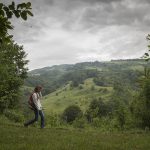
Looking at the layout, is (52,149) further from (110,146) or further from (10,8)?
(10,8)

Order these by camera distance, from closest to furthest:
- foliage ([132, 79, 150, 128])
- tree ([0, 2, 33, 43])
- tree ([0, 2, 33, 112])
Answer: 1. tree ([0, 2, 33, 43])
2. tree ([0, 2, 33, 112])
3. foliage ([132, 79, 150, 128])

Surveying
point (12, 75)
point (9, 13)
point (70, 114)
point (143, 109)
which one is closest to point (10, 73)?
point (12, 75)

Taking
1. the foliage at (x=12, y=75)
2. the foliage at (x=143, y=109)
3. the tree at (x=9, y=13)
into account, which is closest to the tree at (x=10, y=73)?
the foliage at (x=12, y=75)

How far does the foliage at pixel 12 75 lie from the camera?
50156 mm

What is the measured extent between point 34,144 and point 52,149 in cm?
123

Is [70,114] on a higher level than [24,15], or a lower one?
lower

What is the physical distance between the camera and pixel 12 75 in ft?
180

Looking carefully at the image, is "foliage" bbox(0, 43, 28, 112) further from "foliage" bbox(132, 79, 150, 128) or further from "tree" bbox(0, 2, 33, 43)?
"tree" bbox(0, 2, 33, 43)

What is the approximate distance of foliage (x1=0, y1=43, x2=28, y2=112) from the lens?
50.2 meters

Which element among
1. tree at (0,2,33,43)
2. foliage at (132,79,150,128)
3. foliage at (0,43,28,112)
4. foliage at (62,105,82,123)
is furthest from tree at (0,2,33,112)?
foliage at (62,105,82,123)

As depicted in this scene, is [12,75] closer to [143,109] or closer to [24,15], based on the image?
[143,109]

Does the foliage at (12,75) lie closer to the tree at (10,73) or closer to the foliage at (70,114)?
the tree at (10,73)

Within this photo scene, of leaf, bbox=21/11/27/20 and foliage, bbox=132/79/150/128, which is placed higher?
leaf, bbox=21/11/27/20

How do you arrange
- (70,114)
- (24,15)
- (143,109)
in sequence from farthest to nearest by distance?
Result: (70,114) < (143,109) < (24,15)
